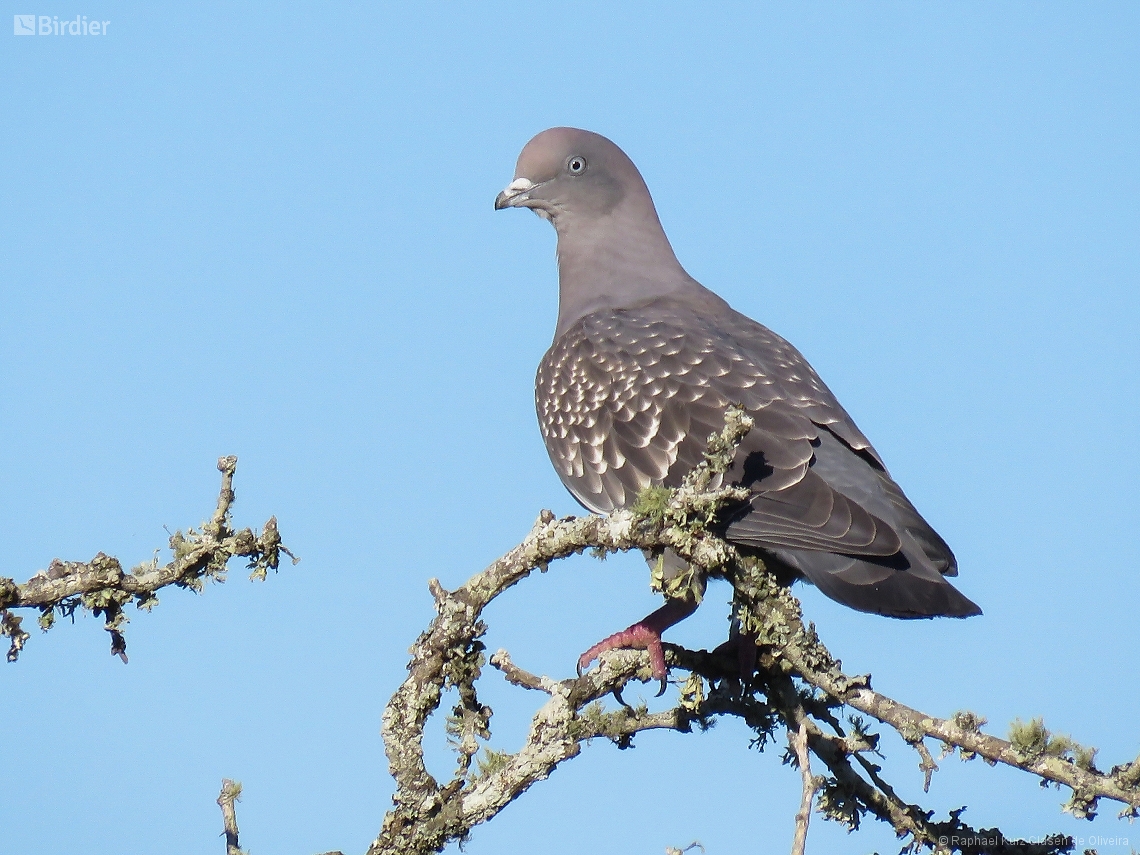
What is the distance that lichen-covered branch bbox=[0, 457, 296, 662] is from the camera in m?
3.37

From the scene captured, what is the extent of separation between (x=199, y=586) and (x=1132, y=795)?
100 inches

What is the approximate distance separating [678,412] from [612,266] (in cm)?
179

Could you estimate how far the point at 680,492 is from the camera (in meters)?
3.48

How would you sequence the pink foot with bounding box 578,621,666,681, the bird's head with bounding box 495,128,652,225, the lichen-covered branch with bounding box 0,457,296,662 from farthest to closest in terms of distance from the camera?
the bird's head with bounding box 495,128,652,225 < the pink foot with bounding box 578,621,666,681 < the lichen-covered branch with bounding box 0,457,296,662

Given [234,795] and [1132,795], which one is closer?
[1132,795]

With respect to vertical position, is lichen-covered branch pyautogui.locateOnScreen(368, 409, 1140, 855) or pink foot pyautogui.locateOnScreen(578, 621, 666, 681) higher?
pink foot pyautogui.locateOnScreen(578, 621, 666, 681)

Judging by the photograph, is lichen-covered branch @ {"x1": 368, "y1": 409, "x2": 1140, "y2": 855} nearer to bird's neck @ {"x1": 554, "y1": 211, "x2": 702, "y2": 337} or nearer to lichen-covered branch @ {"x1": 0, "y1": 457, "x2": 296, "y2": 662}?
lichen-covered branch @ {"x1": 0, "y1": 457, "x2": 296, "y2": 662}

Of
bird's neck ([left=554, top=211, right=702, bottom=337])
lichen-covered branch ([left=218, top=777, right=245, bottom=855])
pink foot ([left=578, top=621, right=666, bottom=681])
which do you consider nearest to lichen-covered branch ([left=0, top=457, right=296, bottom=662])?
lichen-covered branch ([left=218, top=777, right=245, bottom=855])

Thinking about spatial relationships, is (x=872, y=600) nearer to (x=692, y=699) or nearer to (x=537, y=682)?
(x=692, y=699)

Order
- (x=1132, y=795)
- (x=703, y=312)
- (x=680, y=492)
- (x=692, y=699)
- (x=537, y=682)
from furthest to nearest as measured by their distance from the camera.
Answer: (x=703, y=312)
(x=692, y=699)
(x=537, y=682)
(x=680, y=492)
(x=1132, y=795)

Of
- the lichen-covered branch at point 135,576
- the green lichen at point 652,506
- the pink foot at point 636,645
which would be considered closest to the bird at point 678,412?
the pink foot at point 636,645

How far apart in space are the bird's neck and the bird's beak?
24 cm

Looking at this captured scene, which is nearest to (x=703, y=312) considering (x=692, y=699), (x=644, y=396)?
(x=644, y=396)

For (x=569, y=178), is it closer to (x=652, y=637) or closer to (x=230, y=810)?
(x=652, y=637)
